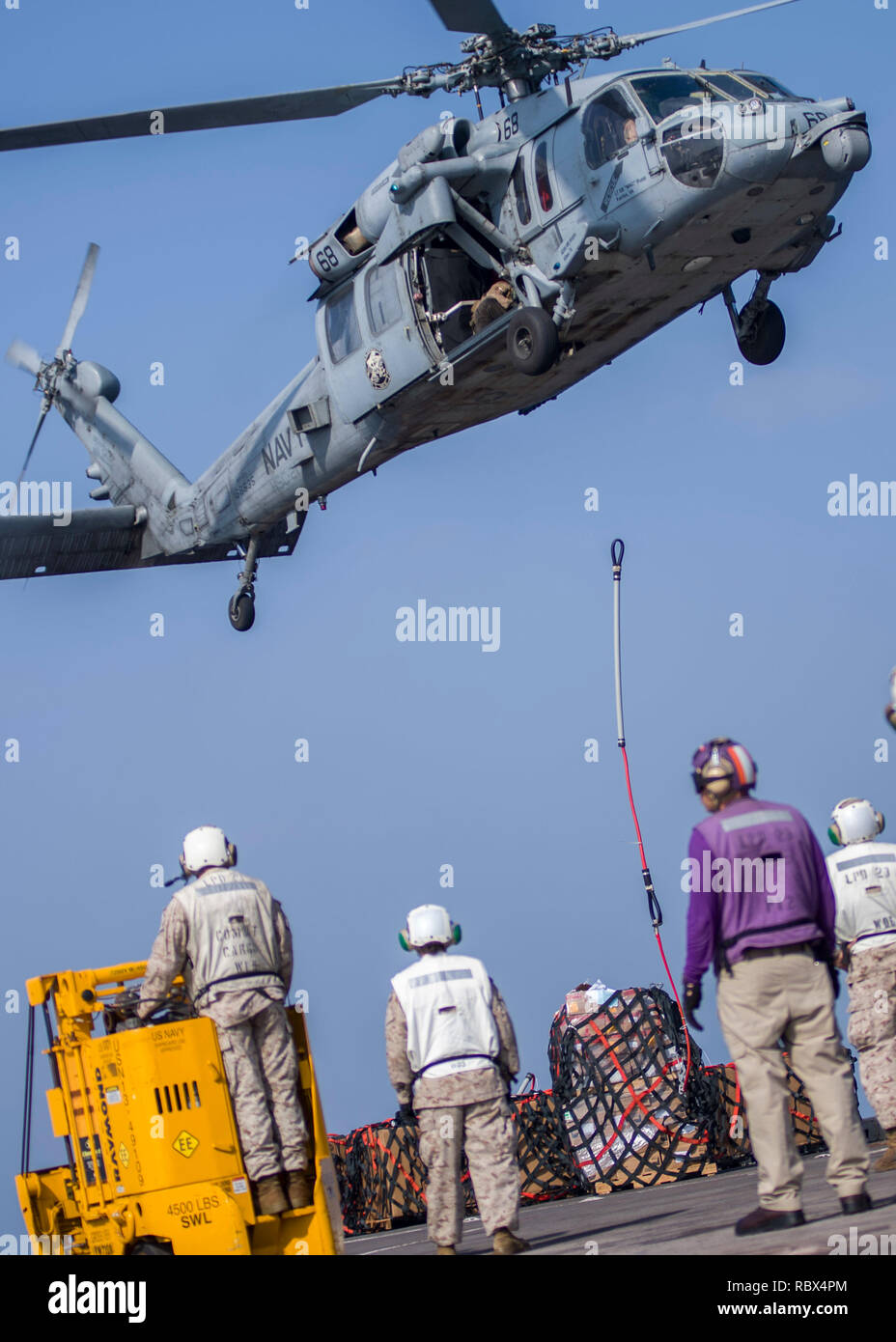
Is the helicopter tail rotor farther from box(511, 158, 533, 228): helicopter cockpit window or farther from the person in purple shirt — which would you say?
the person in purple shirt

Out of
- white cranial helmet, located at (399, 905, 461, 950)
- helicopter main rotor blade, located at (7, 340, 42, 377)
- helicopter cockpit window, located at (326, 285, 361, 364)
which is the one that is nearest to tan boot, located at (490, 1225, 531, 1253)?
white cranial helmet, located at (399, 905, 461, 950)

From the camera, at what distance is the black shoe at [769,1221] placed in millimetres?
6633

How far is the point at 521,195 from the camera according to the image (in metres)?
16.2

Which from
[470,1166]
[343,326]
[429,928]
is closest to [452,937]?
[429,928]

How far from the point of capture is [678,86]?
15.1 metres

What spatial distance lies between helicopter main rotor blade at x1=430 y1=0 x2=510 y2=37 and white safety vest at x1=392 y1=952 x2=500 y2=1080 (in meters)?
10.2

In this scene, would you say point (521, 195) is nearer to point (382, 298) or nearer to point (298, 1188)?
point (382, 298)

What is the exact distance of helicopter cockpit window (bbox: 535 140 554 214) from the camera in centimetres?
1583

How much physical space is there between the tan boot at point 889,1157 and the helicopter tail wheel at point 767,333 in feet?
30.8

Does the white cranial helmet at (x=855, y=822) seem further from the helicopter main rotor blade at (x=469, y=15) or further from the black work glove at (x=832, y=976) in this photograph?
the helicopter main rotor blade at (x=469, y=15)

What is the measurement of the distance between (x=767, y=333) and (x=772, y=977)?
1157 cm
